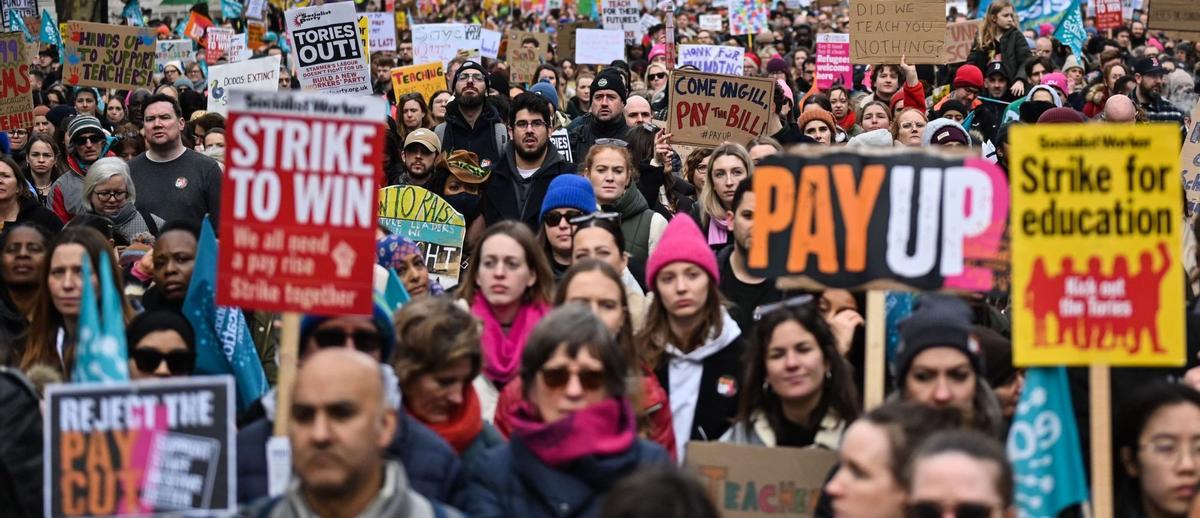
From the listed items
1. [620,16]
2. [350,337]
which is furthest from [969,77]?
[350,337]

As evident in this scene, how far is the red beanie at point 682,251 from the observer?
639 cm

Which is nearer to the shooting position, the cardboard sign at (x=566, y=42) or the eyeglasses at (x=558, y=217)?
the eyeglasses at (x=558, y=217)

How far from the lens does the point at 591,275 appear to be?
20.0 ft

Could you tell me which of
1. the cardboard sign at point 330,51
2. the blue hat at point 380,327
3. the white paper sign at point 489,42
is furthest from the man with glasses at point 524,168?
the white paper sign at point 489,42

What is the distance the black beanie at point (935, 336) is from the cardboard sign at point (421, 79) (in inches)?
456

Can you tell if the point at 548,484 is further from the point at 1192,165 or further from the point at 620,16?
the point at 620,16

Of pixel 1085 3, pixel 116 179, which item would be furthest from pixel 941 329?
pixel 1085 3

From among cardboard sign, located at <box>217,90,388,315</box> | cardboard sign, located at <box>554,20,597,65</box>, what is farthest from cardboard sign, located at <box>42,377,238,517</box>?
cardboard sign, located at <box>554,20,597,65</box>

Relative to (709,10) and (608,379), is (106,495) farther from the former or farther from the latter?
(709,10)

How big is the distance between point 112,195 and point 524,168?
90.8 inches

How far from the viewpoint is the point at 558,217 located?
25.7 feet

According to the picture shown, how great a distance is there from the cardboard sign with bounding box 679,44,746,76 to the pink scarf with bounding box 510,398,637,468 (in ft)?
42.7

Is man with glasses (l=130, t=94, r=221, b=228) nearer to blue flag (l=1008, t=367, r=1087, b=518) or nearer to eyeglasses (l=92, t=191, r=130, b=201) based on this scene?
eyeglasses (l=92, t=191, r=130, b=201)

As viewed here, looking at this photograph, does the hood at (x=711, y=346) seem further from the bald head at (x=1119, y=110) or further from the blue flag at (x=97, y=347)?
the bald head at (x=1119, y=110)
